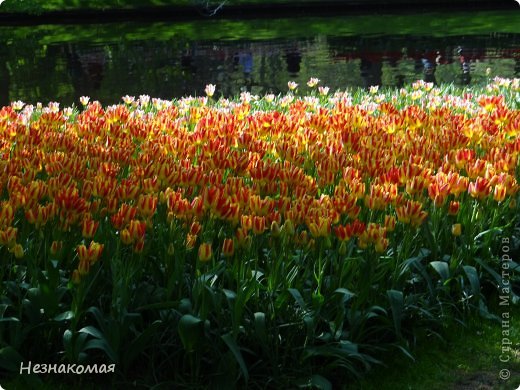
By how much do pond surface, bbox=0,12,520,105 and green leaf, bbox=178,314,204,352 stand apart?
9222mm

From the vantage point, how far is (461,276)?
3.91 m

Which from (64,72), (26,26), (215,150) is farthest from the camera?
(26,26)

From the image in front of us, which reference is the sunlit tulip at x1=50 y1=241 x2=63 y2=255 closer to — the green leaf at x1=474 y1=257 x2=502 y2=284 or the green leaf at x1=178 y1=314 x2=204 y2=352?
the green leaf at x1=178 y1=314 x2=204 y2=352

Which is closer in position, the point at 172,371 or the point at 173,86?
the point at 172,371

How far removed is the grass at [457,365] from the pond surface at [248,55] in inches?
323

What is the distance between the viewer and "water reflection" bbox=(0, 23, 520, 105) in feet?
48.1

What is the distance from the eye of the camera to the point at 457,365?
11.6 feet

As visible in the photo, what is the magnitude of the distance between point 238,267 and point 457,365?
1.13m

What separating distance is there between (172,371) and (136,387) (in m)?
0.16

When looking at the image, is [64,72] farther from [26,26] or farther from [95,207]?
[95,207]

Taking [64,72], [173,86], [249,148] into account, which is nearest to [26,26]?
[64,72]

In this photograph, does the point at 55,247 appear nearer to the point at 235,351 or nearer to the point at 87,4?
the point at 235,351

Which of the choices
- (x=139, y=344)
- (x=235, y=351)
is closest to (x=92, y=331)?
(x=139, y=344)

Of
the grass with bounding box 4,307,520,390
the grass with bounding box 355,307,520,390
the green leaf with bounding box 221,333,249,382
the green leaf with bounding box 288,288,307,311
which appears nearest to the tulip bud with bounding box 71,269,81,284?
the grass with bounding box 4,307,520,390
